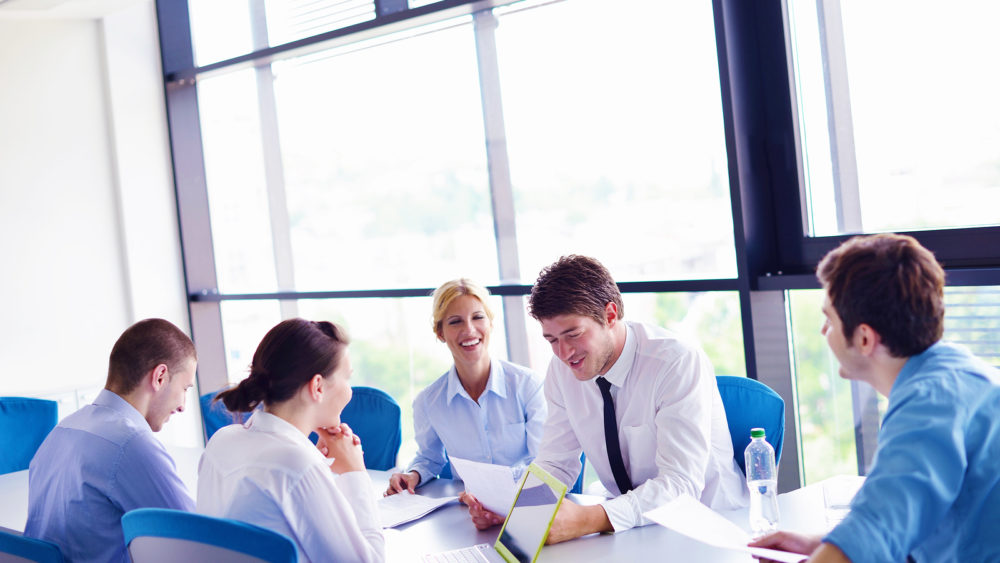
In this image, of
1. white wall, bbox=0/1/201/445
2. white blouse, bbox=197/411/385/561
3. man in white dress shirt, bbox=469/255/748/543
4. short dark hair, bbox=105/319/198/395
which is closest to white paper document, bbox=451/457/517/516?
man in white dress shirt, bbox=469/255/748/543

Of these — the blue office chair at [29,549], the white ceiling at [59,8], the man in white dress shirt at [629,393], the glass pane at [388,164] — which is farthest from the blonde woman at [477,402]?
the white ceiling at [59,8]

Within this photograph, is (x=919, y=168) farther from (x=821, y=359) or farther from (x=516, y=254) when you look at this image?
(x=516, y=254)

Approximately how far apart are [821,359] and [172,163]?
429cm

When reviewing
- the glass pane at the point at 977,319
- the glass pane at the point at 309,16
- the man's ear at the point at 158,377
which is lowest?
the glass pane at the point at 977,319

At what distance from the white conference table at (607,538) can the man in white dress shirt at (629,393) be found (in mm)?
101

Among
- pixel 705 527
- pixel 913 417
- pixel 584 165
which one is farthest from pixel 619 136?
pixel 913 417

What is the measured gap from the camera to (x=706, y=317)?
3.77 metres

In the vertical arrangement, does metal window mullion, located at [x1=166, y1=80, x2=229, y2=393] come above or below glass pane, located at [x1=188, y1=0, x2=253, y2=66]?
below

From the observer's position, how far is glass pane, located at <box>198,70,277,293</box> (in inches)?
221

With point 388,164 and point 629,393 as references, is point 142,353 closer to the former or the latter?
point 629,393

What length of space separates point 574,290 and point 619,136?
1667 millimetres

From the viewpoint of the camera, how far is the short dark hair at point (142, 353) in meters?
2.70

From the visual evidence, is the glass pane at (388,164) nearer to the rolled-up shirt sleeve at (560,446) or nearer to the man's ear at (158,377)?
the rolled-up shirt sleeve at (560,446)

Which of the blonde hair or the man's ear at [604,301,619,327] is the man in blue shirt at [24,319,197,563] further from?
the man's ear at [604,301,619,327]
